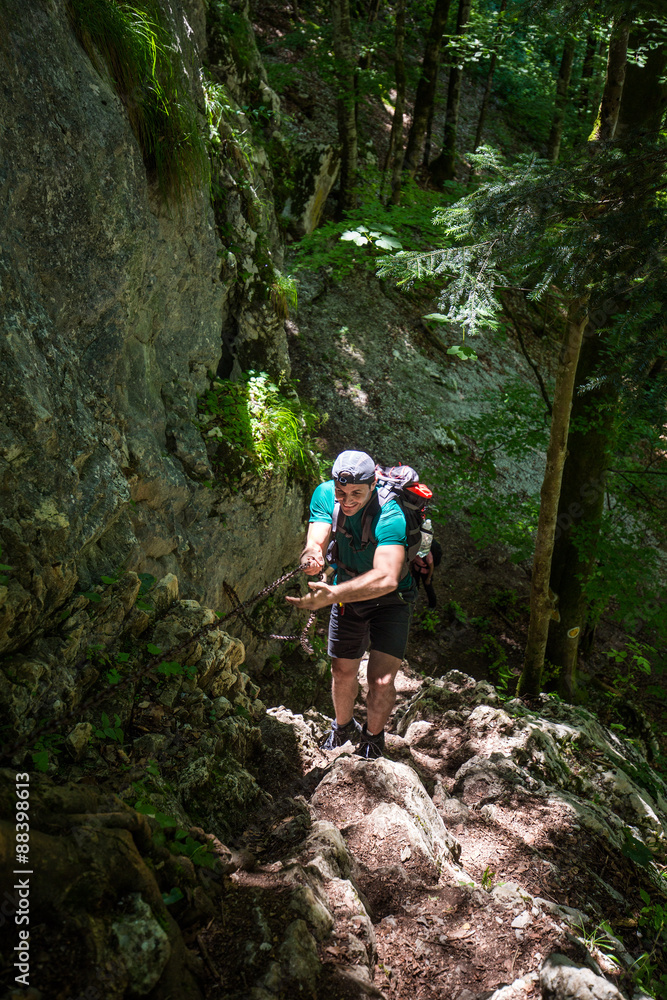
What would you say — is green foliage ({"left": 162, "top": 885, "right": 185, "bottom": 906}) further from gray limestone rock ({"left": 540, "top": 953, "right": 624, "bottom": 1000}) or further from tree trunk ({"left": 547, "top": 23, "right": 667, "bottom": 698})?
tree trunk ({"left": 547, "top": 23, "right": 667, "bottom": 698})

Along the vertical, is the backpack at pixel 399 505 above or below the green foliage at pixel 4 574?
above

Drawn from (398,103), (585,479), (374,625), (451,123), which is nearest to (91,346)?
(374,625)

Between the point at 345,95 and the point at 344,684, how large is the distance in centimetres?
1050

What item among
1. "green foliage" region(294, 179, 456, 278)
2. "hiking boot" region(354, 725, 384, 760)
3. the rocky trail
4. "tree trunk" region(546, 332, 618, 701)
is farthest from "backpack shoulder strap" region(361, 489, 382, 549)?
"green foliage" region(294, 179, 456, 278)

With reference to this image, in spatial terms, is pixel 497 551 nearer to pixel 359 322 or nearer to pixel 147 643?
pixel 359 322

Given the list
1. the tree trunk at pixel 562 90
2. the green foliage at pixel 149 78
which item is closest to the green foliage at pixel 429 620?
the green foliage at pixel 149 78

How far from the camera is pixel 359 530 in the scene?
4.10 m

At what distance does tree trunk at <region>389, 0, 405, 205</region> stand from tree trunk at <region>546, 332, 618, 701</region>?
593cm

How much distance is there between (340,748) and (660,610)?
4.48 metres

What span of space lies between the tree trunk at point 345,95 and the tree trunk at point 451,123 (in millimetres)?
3578

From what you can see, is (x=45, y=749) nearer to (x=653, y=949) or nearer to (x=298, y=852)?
(x=298, y=852)

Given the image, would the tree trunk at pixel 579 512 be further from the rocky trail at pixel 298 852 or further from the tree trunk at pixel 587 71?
the tree trunk at pixel 587 71

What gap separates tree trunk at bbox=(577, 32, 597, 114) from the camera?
15.3 metres

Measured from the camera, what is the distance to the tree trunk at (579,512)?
22.4 ft
